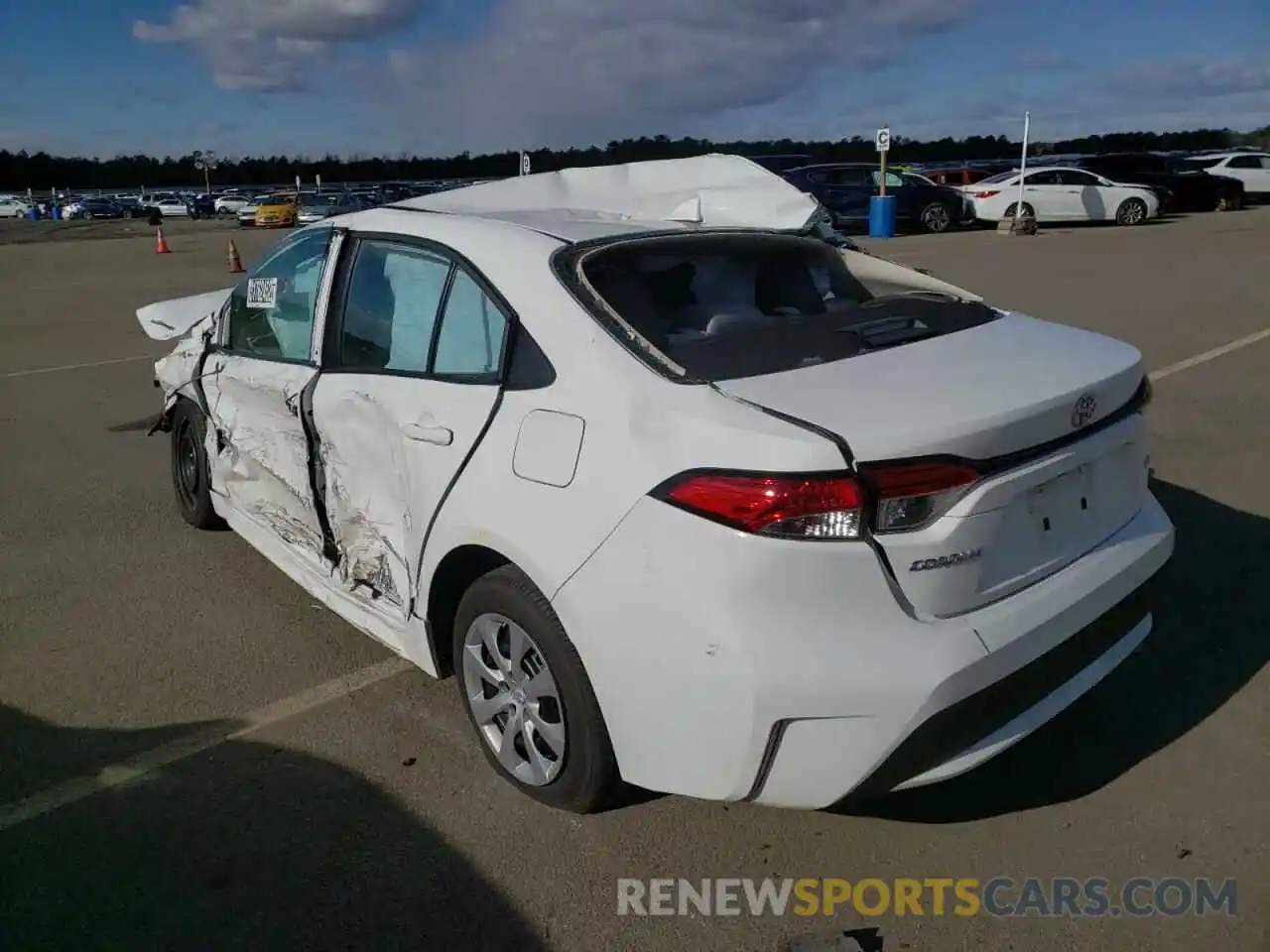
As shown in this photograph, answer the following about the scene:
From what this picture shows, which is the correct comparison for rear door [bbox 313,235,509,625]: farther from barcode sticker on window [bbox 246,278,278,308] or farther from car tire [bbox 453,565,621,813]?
barcode sticker on window [bbox 246,278,278,308]

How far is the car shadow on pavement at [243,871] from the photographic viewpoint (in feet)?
8.23

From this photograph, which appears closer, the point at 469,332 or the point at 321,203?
the point at 469,332

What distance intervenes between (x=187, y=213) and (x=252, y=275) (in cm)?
5545

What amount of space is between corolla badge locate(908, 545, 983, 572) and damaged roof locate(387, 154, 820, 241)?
4.90 feet

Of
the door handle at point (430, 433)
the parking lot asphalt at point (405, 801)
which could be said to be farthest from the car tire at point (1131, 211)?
the door handle at point (430, 433)

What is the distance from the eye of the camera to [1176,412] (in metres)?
6.89

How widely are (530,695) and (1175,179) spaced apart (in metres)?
31.2

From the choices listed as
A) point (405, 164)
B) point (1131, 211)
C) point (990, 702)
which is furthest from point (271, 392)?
point (405, 164)

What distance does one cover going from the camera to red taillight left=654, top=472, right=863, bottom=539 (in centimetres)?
225

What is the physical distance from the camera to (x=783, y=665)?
227 centimetres

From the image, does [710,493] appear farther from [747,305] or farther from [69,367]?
[69,367]

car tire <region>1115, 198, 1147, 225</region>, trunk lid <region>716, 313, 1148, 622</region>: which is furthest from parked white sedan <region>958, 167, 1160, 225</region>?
trunk lid <region>716, 313, 1148, 622</region>

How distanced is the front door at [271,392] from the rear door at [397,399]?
0.61ft

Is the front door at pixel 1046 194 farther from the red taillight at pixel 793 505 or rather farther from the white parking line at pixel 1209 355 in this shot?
the red taillight at pixel 793 505
